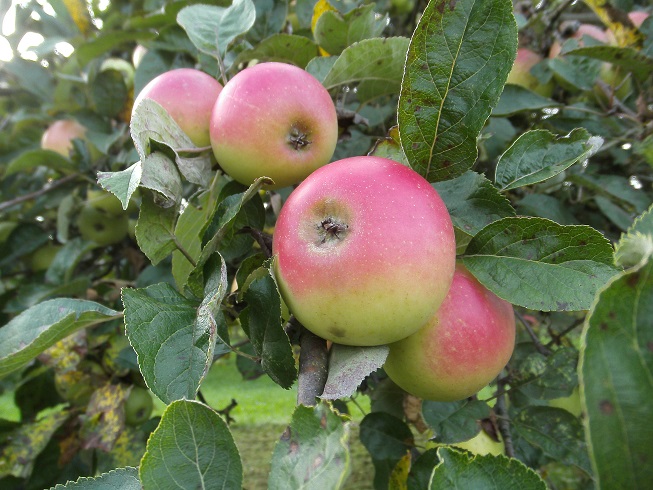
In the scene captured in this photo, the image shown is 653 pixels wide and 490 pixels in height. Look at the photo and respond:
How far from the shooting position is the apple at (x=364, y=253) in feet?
1.80

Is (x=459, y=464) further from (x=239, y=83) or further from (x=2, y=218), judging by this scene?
(x=2, y=218)

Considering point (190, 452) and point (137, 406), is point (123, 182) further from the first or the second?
point (137, 406)

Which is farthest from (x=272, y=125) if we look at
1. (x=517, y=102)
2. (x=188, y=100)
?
(x=517, y=102)

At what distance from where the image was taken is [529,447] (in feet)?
4.06

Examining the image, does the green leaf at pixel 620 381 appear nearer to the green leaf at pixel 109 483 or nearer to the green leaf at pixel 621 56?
the green leaf at pixel 109 483

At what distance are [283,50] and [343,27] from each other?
0.42 ft

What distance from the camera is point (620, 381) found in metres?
0.34

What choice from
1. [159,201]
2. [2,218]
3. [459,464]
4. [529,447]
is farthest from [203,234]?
[2,218]

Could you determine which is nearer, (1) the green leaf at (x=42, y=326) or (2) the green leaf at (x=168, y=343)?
(2) the green leaf at (x=168, y=343)

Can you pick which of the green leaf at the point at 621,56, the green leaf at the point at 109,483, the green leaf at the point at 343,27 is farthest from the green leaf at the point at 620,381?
the green leaf at the point at 621,56

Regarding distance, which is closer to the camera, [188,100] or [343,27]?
[188,100]

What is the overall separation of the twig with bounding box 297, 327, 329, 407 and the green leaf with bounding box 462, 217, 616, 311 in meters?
0.22

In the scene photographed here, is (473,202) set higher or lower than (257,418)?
higher

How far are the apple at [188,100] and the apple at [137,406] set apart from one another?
1008mm
